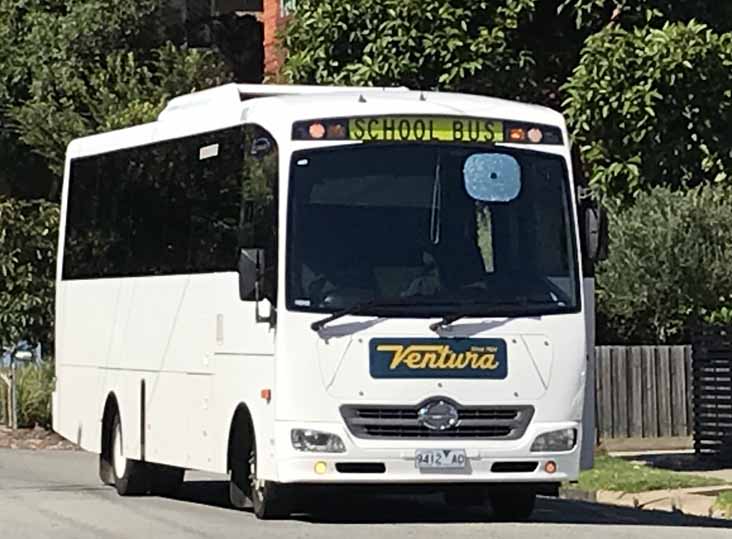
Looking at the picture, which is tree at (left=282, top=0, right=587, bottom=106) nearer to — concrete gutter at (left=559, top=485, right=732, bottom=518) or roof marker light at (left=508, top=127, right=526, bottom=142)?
concrete gutter at (left=559, top=485, right=732, bottom=518)

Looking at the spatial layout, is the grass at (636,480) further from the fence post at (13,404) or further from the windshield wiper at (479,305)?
the fence post at (13,404)

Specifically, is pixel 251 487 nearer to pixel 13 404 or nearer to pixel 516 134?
pixel 516 134

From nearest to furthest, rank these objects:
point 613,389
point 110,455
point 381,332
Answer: point 381,332 → point 110,455 → point 613,389

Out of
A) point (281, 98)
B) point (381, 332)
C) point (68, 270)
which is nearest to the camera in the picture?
point (381, 332)

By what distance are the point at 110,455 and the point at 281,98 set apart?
5352 mm

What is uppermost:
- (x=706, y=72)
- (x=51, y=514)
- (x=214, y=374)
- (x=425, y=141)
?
(x=706, y=72)

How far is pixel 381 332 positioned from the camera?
14781mm

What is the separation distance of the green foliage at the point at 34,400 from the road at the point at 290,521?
36.1ft

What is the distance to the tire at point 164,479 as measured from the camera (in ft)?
62.8

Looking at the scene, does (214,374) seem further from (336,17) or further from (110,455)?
(336,17)

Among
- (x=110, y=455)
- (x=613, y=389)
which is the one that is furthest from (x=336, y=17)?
(x=613, y=389)

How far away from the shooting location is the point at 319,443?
1467 cm

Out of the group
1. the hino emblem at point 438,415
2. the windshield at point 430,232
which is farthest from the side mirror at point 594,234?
the hino emblem at point 438,415

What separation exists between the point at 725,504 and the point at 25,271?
16325 mm
